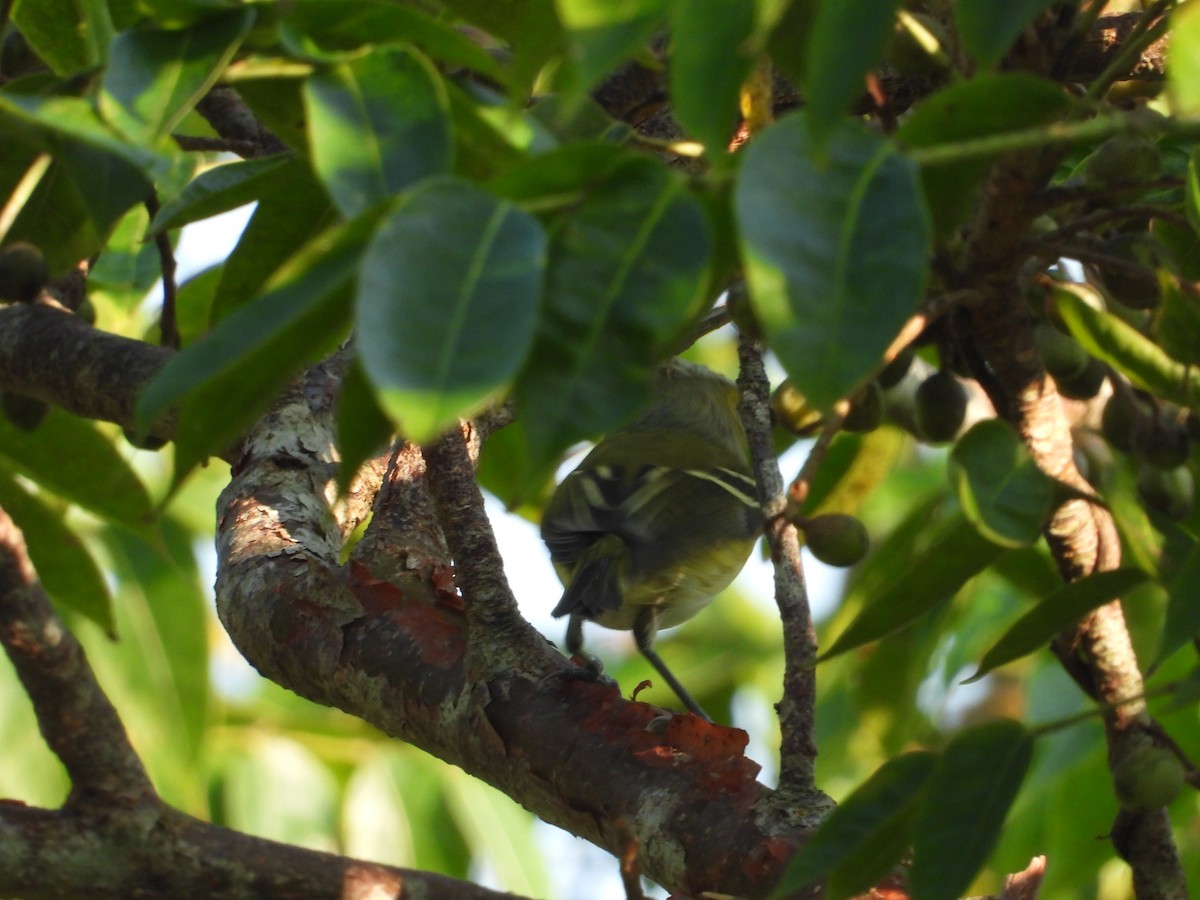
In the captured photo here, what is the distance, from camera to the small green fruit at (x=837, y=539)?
145 cm

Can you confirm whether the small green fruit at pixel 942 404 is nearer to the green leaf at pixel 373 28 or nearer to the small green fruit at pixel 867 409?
the small green fruit at pixel 867 409

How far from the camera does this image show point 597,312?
795 mm

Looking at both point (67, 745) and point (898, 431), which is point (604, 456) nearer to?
point (898, 431)

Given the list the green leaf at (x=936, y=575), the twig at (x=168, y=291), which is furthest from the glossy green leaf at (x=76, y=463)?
the green leaf at (x=936, y=575)

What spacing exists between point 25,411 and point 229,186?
1004 millimetres

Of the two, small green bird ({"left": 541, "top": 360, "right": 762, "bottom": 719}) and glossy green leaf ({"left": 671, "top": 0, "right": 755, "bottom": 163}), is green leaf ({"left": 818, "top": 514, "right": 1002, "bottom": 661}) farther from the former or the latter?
small green bird ({"left": 541, "top": 360, "right": 762, "bottom": 719})

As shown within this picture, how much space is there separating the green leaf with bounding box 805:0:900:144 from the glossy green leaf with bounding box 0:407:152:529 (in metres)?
1.59

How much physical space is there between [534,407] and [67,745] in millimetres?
839

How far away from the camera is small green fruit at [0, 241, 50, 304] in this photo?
1.42 meters

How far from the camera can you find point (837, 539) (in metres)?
1.45

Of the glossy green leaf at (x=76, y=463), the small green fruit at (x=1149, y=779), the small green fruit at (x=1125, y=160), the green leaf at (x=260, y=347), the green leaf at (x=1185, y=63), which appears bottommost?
the green leaf at (x=260, y=347)

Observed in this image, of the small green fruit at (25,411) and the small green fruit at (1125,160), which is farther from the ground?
the small green fruit at (25,411)

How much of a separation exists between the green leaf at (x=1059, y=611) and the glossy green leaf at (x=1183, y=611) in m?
0.16

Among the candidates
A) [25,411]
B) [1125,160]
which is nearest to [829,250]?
[1125,160]
